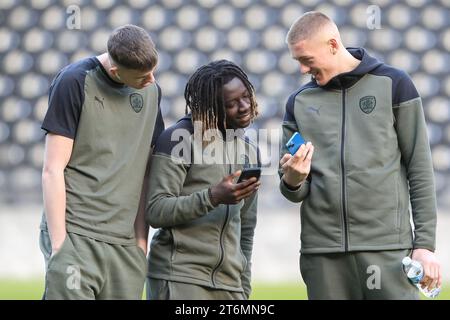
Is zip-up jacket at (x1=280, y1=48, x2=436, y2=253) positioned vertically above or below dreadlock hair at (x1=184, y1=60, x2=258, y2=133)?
below

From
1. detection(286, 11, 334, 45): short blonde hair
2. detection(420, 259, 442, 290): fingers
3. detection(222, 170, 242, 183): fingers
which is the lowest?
detection(420, 259, 442, 290): fingers

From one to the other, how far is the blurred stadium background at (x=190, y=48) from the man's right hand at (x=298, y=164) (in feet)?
16.5

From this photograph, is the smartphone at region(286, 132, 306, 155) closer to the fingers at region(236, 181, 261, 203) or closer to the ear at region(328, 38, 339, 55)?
the fingers at region(236, 181, 261, 203)

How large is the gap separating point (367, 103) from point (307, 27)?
19 centimetres

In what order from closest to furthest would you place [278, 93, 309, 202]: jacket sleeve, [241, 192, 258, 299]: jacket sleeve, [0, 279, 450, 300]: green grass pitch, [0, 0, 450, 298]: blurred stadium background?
[278, 93, 309, 202]: jacket sleeve < [241, 192, 258, 299]: jacket sleeve < [0, 279, 450, 300]: green grass pitch < [0, 0, 450, 298]: blurred stadium background

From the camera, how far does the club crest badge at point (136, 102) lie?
5.70 feet

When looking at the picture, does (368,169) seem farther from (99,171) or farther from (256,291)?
(256,291)

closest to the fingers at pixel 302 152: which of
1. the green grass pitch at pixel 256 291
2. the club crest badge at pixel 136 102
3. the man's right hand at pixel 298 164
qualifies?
the man's right hand at pixel 298 164

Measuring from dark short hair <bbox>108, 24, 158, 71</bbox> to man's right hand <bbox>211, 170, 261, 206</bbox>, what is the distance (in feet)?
0.84

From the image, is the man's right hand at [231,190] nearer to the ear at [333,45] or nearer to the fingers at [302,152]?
the fingers at [302,152]

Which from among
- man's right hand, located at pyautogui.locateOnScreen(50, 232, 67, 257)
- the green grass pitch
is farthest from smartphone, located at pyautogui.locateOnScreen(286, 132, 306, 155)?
the green grass pitch

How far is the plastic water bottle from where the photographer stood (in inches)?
63.2
